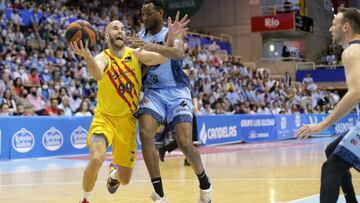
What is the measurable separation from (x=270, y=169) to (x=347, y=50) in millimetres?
6263

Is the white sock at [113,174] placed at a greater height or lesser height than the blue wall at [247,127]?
greater

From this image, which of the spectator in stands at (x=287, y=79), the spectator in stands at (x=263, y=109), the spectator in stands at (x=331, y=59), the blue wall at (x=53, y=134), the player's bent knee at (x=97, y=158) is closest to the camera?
the player's bent knee at (x=97, y=158)

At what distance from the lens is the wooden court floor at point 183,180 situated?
22.4 feet

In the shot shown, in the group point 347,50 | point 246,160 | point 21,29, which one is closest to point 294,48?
point 21,29

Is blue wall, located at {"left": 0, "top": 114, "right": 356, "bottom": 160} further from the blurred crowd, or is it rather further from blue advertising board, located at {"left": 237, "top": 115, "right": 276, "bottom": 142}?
blue advertising board, located at {"left": 237, "top": 115, "right": 276, "bottom": 142}

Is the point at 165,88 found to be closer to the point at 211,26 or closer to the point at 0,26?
the point at 0,26

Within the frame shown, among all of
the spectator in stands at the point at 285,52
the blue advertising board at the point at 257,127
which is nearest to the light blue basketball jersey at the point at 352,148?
the blue advertising board at the point at 257,127

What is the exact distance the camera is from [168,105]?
19.6 feet

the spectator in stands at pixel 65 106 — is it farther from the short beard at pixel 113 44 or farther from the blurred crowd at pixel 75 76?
the short beard at pixel 113 44

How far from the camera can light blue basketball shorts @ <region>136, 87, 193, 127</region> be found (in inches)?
233

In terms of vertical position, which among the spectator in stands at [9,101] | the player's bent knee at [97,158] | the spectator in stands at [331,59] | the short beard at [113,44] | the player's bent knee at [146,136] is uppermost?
the short beard at [113,44]

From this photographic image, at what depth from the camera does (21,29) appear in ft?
61.0

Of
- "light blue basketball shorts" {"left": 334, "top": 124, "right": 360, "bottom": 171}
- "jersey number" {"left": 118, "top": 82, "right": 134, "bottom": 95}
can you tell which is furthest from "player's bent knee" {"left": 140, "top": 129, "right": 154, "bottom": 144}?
"light blue basketball shorts" {"left": 334, "top": 124, "right": 360, "bottom": 171}

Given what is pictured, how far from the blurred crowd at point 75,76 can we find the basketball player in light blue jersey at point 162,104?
582 centimetres
